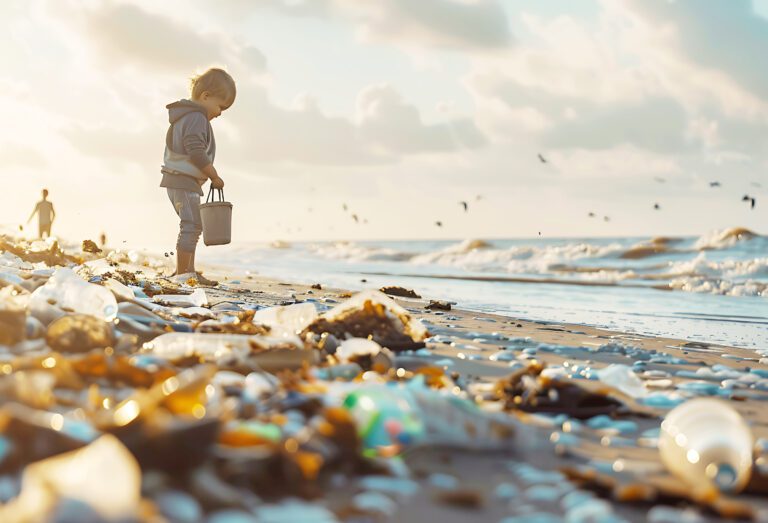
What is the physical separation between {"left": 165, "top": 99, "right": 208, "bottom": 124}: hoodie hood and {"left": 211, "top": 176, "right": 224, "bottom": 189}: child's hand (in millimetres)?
660

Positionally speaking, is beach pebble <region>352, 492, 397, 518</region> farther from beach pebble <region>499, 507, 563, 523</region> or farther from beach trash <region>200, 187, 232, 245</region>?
beach trash <region>200, 187, 232, 245</region>

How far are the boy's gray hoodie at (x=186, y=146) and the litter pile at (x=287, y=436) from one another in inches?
175

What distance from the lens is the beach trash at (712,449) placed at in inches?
63.6

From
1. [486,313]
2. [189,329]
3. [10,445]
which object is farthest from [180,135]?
[10,445]

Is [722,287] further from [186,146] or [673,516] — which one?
[673,516]

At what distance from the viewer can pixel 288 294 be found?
733 centimetres

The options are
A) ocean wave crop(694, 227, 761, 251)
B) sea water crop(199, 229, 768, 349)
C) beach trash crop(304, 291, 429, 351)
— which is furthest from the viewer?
ocean wave crop(694, 227, 761, 251)

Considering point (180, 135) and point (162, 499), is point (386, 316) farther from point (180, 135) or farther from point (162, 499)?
point (180, 135)

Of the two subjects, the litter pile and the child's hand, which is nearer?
the litter pile

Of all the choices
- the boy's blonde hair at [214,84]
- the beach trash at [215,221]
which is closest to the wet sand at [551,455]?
the beach trash at [215,221]

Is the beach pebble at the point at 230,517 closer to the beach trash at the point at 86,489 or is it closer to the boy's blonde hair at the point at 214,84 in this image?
the beach trash at the point at 86,489

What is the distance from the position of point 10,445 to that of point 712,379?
2863 millimetres

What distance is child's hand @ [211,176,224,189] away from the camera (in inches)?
281

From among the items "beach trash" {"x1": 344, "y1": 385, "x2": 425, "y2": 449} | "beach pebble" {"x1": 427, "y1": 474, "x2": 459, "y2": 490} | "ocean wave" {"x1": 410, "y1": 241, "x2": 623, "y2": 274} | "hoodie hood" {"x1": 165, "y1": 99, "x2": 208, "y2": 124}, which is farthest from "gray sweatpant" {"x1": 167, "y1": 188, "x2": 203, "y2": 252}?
"ocean wave" {"x1": 410, "y1": 241, "x2": 623, "y2": 274}
